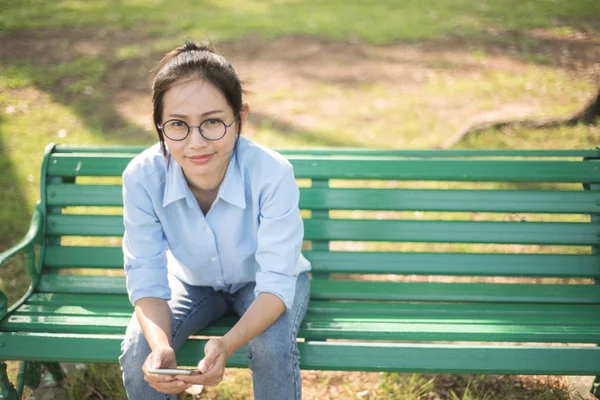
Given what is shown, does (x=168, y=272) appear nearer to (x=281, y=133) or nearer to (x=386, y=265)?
(x=386, y=265)

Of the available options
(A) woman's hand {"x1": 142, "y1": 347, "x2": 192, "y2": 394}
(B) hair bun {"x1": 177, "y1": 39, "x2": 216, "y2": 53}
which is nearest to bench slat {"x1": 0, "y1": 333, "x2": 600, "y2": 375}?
(A) woman's hand {"x1": 142, "y1": 347, "x2": 192, "y2": 394}

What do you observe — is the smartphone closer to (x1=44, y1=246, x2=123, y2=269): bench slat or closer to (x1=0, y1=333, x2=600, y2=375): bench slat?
(x1=0, y1=333, x2=600, y2=375): bench slat

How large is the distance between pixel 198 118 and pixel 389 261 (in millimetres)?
1236

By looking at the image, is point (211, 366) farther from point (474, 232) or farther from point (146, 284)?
point (474, 232)

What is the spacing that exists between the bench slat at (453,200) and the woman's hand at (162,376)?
1109mm

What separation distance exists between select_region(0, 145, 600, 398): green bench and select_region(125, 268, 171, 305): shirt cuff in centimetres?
25

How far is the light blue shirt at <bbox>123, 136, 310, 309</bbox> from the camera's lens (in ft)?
8.05

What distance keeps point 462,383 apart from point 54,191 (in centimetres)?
228

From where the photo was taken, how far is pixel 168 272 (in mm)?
2818

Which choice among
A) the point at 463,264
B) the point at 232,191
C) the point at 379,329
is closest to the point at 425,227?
the point at 463,264

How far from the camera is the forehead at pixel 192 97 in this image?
2.32 m

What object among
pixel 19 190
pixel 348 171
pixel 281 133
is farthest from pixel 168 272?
pixel 281 133

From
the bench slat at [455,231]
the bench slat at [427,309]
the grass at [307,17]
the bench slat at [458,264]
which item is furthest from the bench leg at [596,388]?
the grass at [307,17]

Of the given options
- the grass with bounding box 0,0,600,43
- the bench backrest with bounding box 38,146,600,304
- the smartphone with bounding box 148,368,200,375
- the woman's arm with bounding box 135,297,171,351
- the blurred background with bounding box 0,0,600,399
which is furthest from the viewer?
the grass with bounding box 0,0,600,43
